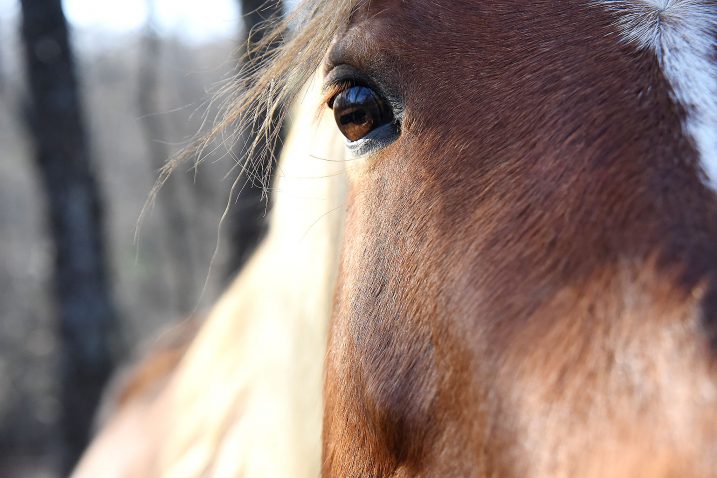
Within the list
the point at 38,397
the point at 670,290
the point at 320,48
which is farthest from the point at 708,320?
the point at 38,397

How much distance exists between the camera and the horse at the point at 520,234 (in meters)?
0.77

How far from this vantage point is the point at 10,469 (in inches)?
374

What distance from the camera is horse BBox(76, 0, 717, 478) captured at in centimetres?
77

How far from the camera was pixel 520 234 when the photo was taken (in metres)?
0.95

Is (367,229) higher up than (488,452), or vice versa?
(367,229)

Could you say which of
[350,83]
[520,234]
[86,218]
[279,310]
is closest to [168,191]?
[86,218]

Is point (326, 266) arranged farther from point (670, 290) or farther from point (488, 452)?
point (670, 290)

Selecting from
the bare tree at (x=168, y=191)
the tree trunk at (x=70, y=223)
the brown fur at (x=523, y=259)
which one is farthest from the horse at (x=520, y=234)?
the bare tree at (x=168, y=191)

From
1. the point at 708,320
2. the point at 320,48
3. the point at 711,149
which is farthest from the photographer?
the point at 320,48

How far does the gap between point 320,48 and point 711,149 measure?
2.67 ft

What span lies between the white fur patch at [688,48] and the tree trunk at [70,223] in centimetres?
480

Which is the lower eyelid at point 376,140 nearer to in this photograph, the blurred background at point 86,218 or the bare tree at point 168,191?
the blurred background at point 86,218

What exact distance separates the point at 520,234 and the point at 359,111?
18.0 inches

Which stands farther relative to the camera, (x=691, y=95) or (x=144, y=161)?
(x=144, y=161)
